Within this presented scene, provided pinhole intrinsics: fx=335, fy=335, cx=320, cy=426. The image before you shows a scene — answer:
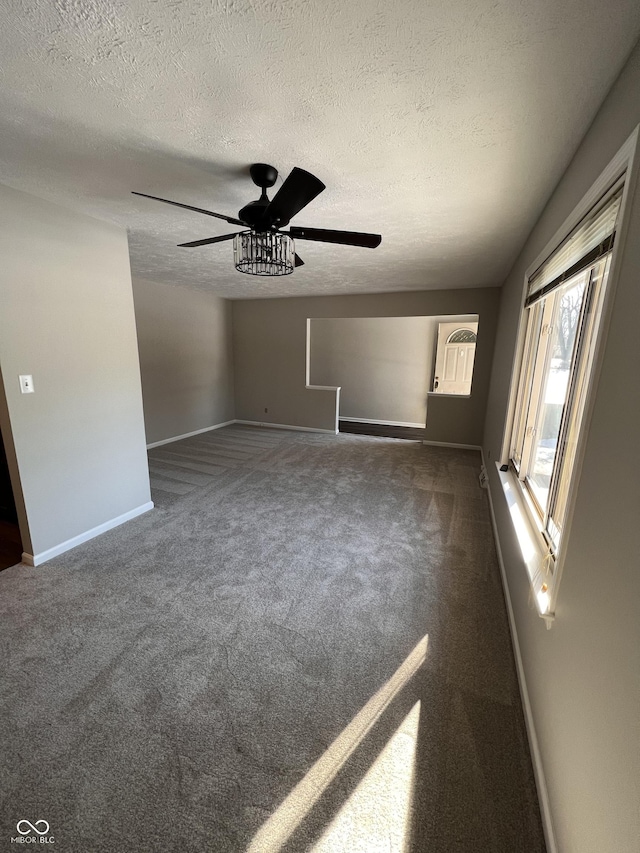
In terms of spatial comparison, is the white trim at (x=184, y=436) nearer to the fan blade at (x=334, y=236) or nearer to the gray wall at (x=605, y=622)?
the fan blade at (x=334, y=236)

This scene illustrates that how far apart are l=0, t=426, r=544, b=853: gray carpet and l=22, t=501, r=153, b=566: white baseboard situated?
0.09 meters

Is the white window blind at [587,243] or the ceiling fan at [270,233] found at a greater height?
the ceiling fan at [270,233]

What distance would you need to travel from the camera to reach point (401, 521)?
2.97 meters

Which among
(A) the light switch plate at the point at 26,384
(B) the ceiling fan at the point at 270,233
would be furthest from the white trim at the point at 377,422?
(A) the light switch plate at the point at 26,384

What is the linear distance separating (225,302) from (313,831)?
6472mm

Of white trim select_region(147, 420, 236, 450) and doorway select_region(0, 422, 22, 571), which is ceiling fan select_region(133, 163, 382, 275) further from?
white trim select_region(147, 420, 236, 450)

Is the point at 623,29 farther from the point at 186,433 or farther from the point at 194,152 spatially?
the point at 186,433

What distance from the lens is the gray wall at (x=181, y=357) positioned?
15.7 feet

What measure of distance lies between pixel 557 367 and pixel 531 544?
1.03 meters

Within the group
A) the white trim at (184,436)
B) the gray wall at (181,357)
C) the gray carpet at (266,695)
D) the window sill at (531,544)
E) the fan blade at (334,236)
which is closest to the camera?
the gray carpet at (266,695)

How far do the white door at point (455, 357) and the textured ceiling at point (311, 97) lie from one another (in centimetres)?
443

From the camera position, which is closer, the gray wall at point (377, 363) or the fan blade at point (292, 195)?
the fan blade at point (292, 195)

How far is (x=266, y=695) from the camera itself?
1444 mm

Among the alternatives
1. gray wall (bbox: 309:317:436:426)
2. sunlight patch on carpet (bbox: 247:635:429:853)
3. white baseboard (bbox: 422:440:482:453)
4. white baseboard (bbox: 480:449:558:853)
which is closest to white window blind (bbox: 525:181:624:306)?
white baseboard (bbox: 480:449:558:853)
